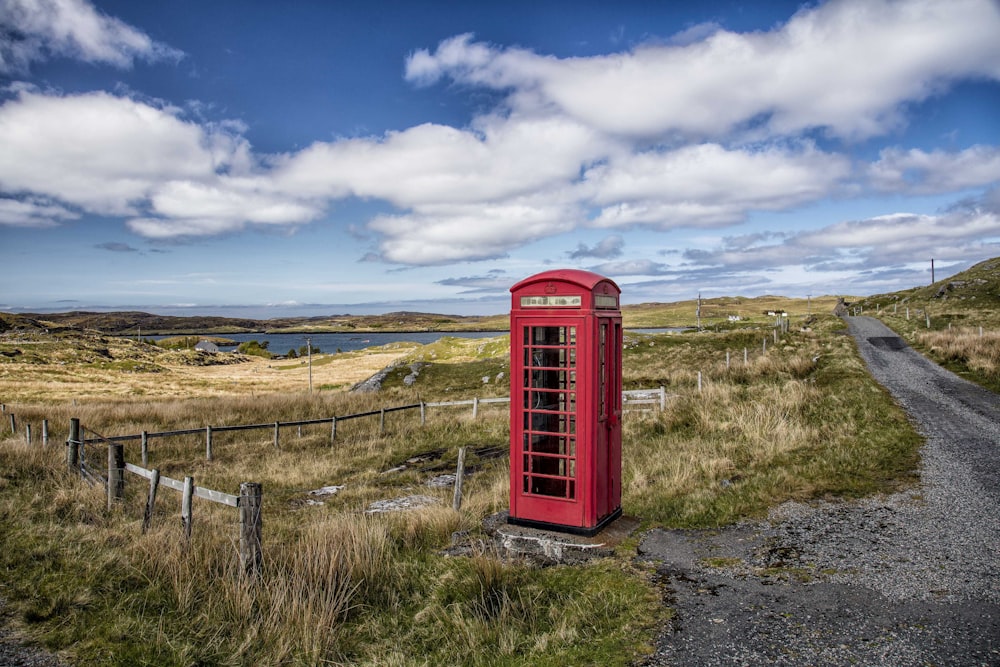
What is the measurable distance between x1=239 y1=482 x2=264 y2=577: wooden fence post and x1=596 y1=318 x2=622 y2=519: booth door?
A: 3.52 metres

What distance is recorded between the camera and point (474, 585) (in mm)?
5531

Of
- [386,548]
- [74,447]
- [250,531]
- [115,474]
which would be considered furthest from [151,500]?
[74,447]

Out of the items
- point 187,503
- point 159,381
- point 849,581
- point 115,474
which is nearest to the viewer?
point 849,581

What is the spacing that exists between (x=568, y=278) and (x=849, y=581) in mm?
3825

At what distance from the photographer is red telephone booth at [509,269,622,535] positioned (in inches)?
257

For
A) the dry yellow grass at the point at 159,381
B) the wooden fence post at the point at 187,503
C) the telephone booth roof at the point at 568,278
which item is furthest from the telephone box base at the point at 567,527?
the dry yellow grass at the point at 159,381

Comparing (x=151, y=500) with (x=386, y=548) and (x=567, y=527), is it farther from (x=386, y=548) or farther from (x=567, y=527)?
(x=567, y=527)

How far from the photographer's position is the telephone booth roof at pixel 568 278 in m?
6.44

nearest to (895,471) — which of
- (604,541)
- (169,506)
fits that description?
(604,541)

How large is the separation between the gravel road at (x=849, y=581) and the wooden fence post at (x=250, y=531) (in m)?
3.81

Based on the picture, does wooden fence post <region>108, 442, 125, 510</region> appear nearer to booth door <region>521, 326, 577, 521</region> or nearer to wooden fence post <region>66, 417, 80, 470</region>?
wooden fence post <region>66, 417, 80, 470</region>

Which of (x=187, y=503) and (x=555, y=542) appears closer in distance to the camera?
(x=555, y=542)

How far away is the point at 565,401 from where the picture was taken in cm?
683

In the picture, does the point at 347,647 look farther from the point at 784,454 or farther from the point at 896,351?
the point at 896,351
